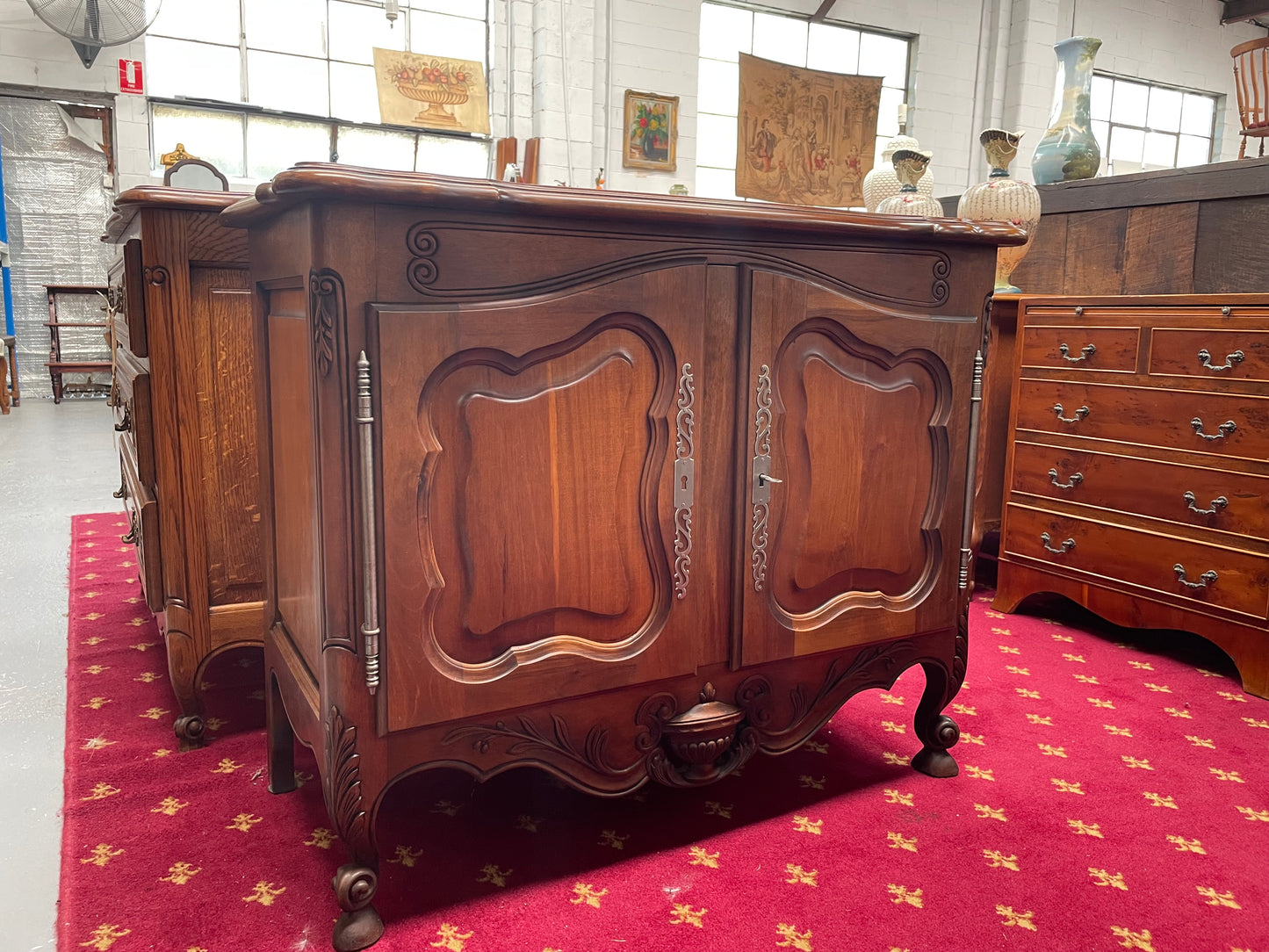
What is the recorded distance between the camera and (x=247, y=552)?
1.78 meters

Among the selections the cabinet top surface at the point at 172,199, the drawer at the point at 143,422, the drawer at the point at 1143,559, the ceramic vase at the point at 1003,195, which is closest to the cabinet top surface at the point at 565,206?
the cabinet top surface at the point at 172,199

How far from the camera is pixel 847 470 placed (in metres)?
1.48

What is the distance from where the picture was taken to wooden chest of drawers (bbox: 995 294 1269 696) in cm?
210

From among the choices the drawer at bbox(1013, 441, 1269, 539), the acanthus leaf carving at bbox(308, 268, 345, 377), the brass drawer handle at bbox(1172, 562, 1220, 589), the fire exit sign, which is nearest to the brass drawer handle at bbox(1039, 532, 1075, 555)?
the drawer at bbox(1013, 441, 1269, 539)

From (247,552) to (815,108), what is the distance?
21.8 ft

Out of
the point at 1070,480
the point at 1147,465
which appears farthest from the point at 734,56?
the point at 1147,465

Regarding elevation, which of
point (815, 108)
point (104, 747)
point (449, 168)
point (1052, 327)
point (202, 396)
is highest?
point (815, 108)

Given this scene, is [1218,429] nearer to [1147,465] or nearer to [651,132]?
[1147,465]

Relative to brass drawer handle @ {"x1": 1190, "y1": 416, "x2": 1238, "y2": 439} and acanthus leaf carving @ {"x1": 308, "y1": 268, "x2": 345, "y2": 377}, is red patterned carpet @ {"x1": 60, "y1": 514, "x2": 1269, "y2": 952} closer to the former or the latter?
brass drawer handle @ {"x1": 1190, "y1": 416, "x2": 1238, "y2": 439}

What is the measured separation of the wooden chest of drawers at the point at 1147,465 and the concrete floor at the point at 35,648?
235cm

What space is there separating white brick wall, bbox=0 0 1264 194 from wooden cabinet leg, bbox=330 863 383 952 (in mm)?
5805

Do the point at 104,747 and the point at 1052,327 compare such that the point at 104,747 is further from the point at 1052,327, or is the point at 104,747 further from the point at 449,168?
the point at 449,168

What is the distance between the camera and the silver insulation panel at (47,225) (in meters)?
6.44

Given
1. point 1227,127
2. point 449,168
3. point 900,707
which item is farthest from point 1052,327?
point 1227,127
